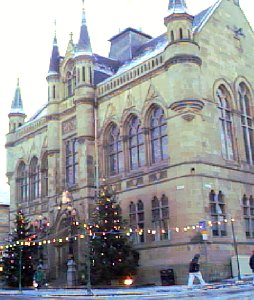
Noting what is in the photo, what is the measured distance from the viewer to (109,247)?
30500 mm

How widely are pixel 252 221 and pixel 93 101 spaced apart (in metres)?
15.7

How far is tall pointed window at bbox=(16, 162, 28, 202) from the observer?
48.8 metres

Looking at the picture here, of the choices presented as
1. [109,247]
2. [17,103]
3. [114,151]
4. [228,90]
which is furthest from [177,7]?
[17,103]

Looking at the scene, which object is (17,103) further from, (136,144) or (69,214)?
(136,144)

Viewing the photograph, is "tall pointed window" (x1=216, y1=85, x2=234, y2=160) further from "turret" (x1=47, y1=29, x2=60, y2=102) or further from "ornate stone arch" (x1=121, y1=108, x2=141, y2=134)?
"turret" (x1=47, y1=29, x2=60, y2=102)

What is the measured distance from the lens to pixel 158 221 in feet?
108

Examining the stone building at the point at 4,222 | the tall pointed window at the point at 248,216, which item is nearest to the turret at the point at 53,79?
the tall pointed window at the point at 248,216

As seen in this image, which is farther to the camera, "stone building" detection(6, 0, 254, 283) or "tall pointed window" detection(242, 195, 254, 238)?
"tall pointed window" detection(242, 195, 254, 238)

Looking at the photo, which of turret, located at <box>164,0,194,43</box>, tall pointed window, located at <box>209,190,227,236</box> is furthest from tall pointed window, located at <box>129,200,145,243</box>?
turret, located at <box>164,0,194,43</box>

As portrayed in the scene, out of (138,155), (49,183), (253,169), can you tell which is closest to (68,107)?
(49,183)

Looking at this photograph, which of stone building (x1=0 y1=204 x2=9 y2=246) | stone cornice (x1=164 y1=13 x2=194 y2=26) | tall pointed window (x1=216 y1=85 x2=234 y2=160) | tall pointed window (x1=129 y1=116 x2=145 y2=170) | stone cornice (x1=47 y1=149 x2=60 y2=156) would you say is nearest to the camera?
stone cornice (x1=164 y1=13 x2=194 y2=26)

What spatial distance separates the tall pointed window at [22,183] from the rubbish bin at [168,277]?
2230 cm

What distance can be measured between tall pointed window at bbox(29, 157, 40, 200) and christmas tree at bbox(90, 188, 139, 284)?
16183 millimetres

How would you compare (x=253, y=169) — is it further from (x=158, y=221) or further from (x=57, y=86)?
(x=57, y=86)
